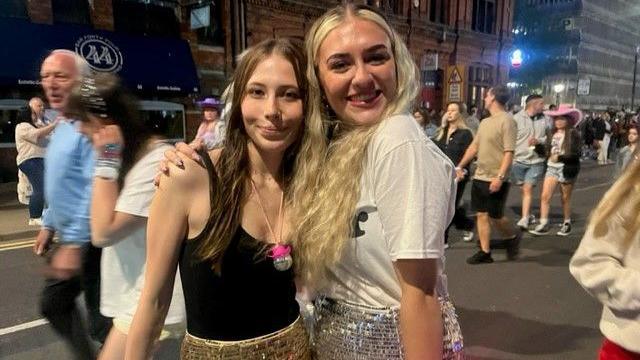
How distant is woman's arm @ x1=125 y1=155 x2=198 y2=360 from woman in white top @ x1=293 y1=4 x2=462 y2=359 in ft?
1.08

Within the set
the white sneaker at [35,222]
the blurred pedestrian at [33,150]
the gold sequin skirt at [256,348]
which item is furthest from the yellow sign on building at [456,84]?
the gold sequin skirt at [256,348]

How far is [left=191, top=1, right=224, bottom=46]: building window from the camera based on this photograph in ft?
46.1

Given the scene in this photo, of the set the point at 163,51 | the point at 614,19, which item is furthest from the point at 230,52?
the point at 614,19

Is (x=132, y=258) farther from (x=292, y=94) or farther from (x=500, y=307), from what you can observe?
(x=500, y=307)

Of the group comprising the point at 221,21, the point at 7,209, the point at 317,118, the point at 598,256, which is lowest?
the point at 7,209

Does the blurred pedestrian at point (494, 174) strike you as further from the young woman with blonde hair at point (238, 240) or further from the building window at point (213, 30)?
the building window at point (213, 30)

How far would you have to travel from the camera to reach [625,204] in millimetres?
1468

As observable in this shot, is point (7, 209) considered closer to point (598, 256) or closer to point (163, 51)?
point (163, 51)

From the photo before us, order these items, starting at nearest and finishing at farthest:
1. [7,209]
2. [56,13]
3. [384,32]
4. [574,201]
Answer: [384,32] < [7,209] < [574,201] < [56,13]

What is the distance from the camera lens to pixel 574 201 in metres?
9.98

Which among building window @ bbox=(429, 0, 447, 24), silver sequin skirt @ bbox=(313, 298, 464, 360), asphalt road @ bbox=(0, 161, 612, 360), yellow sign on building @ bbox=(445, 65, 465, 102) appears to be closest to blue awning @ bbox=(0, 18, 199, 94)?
asphalt road @ bbox=(0, 161, 612, 360)

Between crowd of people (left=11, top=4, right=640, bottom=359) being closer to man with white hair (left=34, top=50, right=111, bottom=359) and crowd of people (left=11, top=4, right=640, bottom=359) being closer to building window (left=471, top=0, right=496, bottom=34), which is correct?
man with white hair (left=34, top=50, right=111, bottom=359)

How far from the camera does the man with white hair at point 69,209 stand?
8.31 feet

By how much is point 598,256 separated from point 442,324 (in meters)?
0.62
